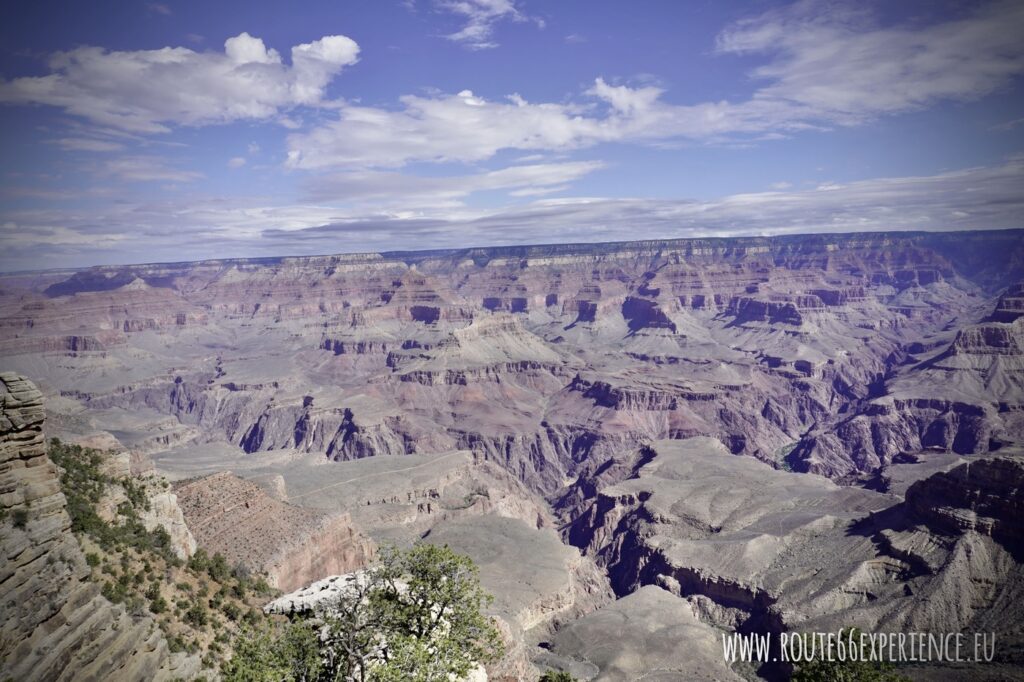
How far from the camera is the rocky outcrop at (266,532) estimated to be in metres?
49.3

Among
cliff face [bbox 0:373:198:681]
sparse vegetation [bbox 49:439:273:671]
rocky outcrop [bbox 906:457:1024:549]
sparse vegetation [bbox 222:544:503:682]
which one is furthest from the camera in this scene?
rocky outcrop [bbox 906:457:1024:549]

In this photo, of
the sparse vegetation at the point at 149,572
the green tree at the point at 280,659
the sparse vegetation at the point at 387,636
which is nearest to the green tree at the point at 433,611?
the sparse vegetation at the point at 387,636

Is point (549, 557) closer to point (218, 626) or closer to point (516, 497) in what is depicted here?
point (516, 497)

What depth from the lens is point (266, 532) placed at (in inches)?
2106

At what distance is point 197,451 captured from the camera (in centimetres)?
13712

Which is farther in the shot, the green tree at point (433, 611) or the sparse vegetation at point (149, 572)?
the sparse vegetation at point (149, 572)

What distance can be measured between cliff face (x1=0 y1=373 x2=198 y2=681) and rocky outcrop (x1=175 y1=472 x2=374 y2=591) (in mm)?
27717

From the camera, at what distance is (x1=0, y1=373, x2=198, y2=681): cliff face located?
56.4 feet

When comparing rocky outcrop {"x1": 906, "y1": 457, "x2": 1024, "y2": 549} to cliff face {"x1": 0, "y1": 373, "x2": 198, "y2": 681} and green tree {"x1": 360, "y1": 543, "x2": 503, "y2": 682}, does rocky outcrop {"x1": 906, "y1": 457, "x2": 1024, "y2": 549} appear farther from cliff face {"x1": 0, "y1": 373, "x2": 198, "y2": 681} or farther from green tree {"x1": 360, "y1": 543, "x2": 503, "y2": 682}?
cliff face {"x1": 0, "y1": 373, "x2": 198, "y2": 681}

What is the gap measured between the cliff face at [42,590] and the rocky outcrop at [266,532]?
27717 millimetres

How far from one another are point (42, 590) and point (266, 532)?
3740 cm

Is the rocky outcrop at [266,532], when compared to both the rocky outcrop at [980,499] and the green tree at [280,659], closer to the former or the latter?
the green tree at [280,659]

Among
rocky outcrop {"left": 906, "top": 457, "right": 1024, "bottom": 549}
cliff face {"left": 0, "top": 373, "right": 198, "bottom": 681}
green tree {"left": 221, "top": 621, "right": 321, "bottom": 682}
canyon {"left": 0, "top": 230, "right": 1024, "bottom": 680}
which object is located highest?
cliff face {"left": 0, "top": 373, "right": 198, "bottom": 681}

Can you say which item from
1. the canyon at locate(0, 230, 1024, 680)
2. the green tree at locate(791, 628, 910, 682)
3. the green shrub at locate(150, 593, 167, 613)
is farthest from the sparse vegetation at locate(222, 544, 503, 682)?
the green tree at locate(791, 628, 910, 682)
